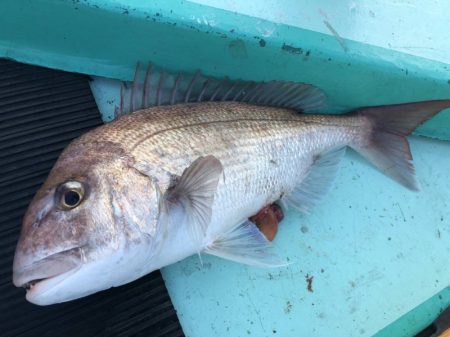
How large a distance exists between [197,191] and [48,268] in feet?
1.58

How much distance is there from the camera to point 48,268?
3.92 ft

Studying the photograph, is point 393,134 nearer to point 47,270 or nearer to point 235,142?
point 235,142

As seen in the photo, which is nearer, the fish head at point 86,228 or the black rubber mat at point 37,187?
the fish head at point 86,228

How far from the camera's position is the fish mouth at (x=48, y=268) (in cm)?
119

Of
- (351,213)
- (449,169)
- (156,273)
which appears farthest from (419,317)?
(156,273)

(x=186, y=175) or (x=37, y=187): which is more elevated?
(x=37, y=187)

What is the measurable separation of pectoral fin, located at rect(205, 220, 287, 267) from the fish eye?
532mm

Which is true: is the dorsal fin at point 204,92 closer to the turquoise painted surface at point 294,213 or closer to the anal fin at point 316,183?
the turquoise painted surface at point 294,213

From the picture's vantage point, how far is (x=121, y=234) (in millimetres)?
1275

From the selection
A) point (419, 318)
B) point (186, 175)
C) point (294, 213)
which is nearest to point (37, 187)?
point (186, 175)

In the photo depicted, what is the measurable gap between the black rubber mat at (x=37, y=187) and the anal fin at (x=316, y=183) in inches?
25.5

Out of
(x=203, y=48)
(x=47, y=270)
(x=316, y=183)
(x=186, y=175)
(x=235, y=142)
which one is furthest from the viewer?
(x=316, y=183)

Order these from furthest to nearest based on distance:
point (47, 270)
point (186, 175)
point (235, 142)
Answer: point (235, 142) < point (186, 175) < point (47, 270)

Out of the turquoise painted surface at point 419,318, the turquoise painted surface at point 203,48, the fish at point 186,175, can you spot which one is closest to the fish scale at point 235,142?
the fish at point 186,175
